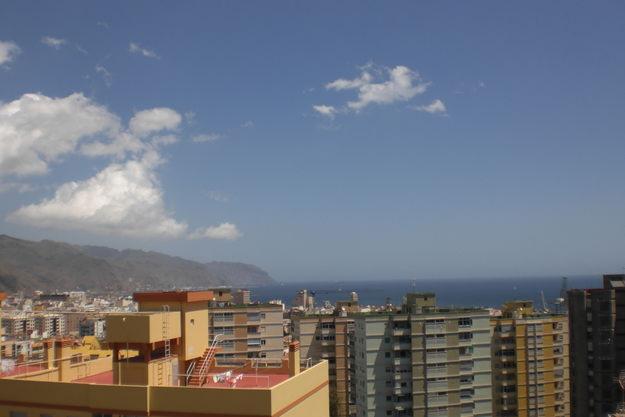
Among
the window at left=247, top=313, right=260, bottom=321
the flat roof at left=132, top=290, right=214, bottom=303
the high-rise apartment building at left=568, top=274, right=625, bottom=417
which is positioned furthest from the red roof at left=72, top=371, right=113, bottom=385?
the high-rise apartment building at left=568, top=274, right=625, bottom=417

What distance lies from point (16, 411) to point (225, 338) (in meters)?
33.2

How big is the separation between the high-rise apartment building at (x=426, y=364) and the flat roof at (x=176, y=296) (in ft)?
83.7

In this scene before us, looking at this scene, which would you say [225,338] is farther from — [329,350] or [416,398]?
[416,398]

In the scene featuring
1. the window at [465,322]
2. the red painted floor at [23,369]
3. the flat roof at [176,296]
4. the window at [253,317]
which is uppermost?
the flat roof at [176,296]

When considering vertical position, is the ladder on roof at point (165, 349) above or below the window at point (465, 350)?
above

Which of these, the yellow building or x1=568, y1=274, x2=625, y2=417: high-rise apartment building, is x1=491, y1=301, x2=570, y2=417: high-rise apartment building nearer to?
x1=568, y1=274, x2=625, y2=417: high-rise apartment building

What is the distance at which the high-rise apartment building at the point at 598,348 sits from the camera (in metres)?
39.6

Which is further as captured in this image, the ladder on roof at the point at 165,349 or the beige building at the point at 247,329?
the beige building at the point at 247,329

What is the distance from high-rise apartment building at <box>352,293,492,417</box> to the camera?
3875 cm

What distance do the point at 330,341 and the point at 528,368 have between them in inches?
627

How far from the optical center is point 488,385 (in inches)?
1580

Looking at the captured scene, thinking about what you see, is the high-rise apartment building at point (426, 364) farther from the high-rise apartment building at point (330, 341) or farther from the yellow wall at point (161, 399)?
the yellow wall at point (161, 399)

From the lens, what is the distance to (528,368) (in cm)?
4447

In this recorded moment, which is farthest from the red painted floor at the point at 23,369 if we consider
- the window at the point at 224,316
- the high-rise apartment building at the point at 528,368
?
the high-rise apartment building at the point at 528,368
